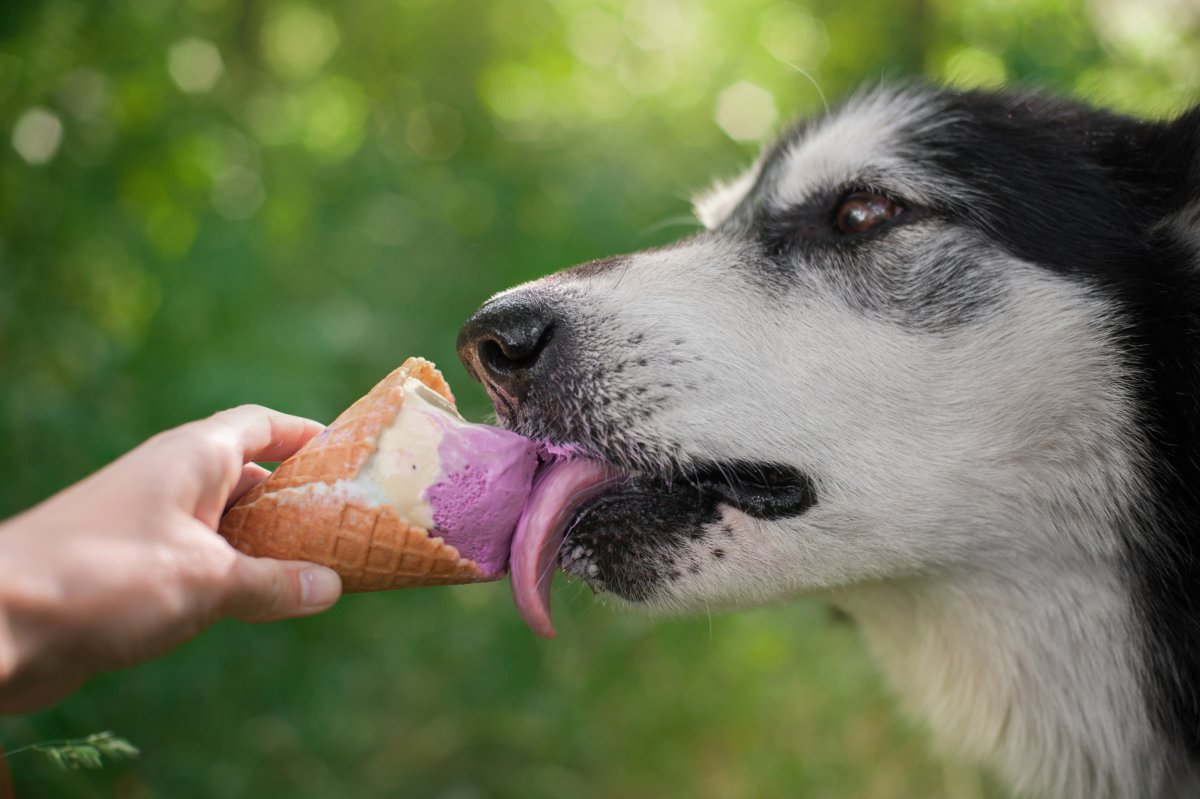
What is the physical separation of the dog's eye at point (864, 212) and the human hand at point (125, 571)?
1728mm

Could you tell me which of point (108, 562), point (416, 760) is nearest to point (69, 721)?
point (416, 760)

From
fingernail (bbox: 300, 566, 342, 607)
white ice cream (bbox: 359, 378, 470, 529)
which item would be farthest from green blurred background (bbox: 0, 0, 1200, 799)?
fingernail (bbox: 300, 566, 342, 607)

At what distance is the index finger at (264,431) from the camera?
1.84 meters

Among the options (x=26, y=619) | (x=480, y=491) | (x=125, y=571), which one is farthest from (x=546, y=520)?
(x=26, y=619)

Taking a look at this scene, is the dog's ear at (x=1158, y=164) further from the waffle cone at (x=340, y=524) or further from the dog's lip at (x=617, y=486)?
the waffle cone at (x=340, y=524)

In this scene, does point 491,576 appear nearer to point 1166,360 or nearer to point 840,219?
point 840,219

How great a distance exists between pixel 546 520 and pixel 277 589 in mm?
641

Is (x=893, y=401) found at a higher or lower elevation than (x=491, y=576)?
higher

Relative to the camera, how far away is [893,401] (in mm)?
2391

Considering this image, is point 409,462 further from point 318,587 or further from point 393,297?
point 393,297

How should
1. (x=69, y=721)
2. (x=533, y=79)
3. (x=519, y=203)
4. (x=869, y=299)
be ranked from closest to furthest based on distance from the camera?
(x=869, y=299), (x=69, y=721), (x=519, y=203), (x=533, y=79)

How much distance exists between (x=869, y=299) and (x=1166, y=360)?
70cm

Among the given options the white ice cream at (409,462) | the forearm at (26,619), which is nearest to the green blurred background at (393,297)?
the white ice cream at (409,462)

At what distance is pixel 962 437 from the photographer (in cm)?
239
